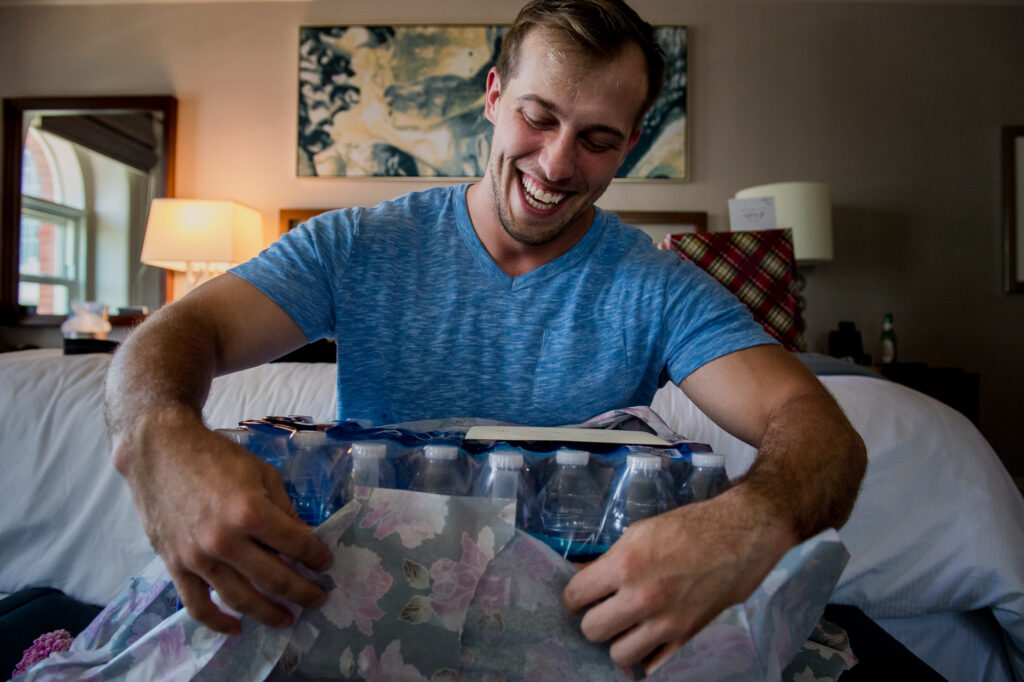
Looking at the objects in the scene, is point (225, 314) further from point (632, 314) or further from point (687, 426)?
point (687, 426)

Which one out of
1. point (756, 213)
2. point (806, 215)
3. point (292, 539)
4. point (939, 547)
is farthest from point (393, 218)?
point (806, 215)

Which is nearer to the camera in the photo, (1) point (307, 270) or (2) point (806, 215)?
(1) point (307, 270)

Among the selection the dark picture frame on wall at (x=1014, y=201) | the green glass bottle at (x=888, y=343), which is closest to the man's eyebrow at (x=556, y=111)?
the green glass bottle at (x=888, y=343)

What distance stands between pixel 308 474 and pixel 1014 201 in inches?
146

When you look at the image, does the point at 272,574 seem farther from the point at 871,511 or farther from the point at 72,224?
the point at 72,224

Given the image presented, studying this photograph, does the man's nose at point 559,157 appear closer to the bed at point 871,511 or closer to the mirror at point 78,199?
the bed at point 871,511

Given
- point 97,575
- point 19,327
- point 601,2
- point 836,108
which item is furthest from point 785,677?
point 19,327

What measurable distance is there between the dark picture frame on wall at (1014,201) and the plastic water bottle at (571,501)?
11.5ft

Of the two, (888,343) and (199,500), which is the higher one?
(888,343)

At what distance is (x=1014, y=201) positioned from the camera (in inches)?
125

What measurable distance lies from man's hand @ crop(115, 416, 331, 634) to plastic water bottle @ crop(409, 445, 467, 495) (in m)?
0.13

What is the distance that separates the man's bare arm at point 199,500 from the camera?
0.45m

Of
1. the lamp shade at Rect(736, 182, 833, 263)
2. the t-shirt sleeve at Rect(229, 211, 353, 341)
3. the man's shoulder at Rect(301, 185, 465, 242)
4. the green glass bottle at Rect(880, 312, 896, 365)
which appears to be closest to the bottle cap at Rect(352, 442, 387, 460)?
the t-shirt sleeve at Rect(229, 211, 353, 341)

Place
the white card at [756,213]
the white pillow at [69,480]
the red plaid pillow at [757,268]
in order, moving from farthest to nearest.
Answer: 1. the white card at [756,213]
2. the red plaid pillow at [757,268]
3. the white pillow at [69,480]
